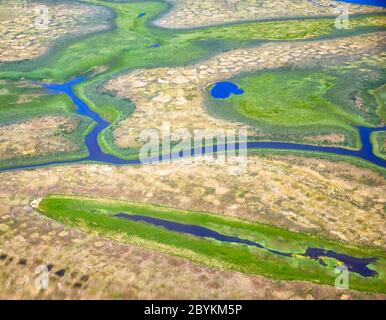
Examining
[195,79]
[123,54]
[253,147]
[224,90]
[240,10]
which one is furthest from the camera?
[240,10]

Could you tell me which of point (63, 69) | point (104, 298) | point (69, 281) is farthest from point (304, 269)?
point (63, 69)

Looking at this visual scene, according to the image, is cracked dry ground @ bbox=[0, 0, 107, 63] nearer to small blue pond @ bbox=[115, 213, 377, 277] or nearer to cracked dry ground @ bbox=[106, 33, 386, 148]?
cracked dry ground @ bbox=[106, 33, 386, 148]

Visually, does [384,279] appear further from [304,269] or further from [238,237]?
[238,237]

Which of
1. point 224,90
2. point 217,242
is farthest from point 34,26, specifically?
point 217,242

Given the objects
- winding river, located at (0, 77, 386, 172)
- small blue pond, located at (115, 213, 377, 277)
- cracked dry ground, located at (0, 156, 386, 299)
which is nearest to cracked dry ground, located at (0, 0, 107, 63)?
winding river, located at (0, 77, 386, 172)

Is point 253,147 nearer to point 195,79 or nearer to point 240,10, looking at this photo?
point 195,79

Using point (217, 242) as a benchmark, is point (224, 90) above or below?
above
